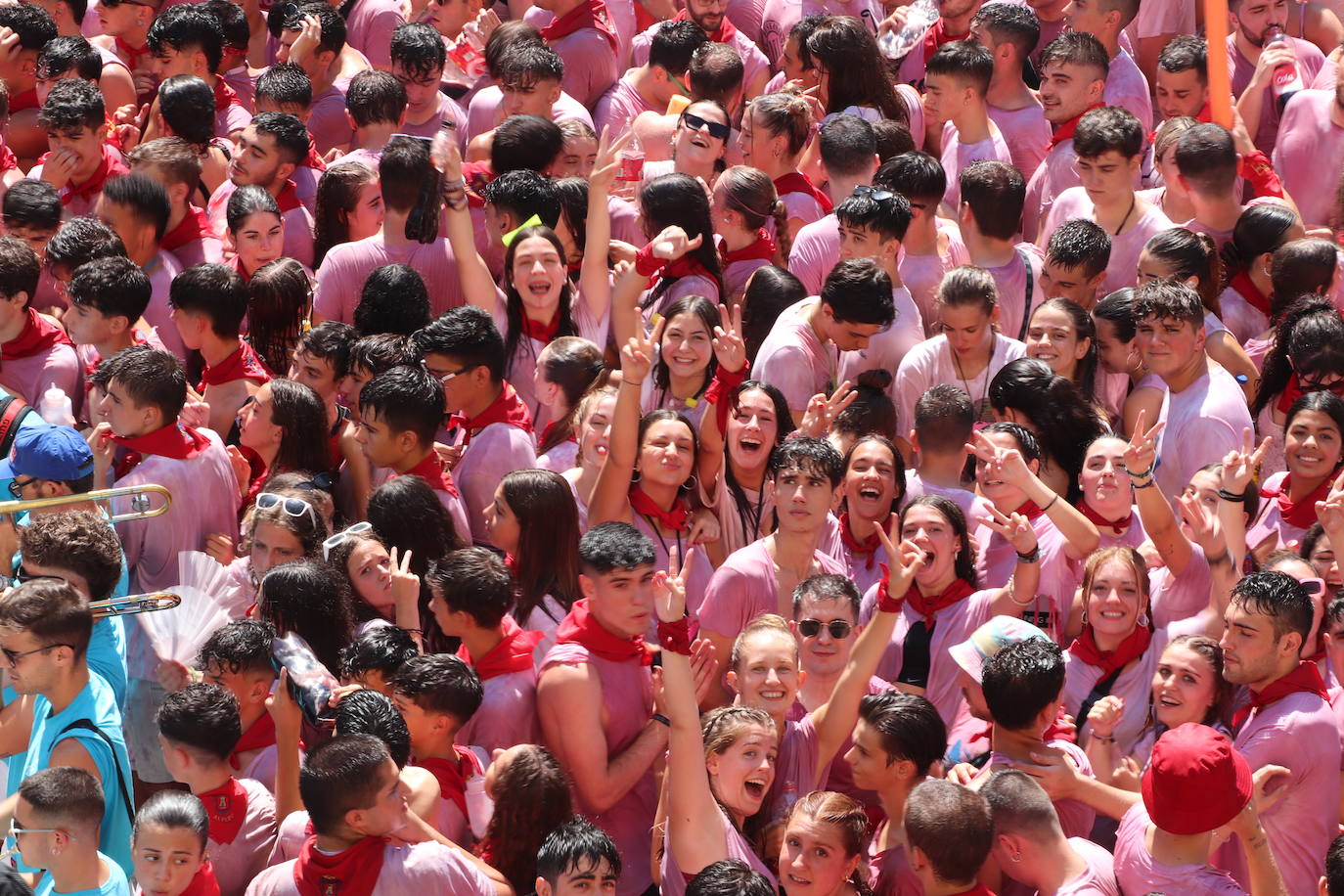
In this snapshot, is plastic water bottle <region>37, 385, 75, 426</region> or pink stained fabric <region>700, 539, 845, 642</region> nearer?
pink stained fabric <region>700, 539, 845, 642</region>

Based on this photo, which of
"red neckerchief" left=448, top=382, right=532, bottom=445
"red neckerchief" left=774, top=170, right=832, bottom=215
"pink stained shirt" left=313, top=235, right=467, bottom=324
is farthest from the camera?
"red neckerchief" left=774, top=170, right=832, bottom=215

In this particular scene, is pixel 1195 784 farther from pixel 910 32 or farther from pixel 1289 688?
pixel 910 32

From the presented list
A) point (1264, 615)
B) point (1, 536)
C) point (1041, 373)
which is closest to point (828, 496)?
point (1041, 373)

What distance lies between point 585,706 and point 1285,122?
497 centimetres

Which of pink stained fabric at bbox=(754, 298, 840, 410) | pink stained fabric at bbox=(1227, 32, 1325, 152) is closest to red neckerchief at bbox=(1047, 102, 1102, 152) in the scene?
pink stained fabric at bbox=(1227, 32, 1325, 152)

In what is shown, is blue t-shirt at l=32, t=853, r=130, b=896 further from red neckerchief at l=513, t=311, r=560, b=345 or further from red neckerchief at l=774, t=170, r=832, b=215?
red neckerchief at l=774, t=170, r=832, b=215

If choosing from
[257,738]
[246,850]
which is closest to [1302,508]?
[257,738]

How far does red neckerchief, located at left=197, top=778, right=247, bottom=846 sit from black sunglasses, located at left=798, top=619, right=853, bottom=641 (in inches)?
68.6

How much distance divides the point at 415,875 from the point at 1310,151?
5741mm

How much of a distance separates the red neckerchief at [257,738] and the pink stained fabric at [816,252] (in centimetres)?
312

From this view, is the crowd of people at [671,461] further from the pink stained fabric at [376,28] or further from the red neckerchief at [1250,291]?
the pink stained fabric at [376,28]

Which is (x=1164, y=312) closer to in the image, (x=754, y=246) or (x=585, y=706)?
(x=754, y=246)

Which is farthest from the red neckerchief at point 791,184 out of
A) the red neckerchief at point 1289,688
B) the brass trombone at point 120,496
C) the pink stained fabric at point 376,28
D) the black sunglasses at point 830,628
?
the red neckerchief at point 1289,688

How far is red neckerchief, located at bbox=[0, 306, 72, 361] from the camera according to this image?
7051 millimetres
